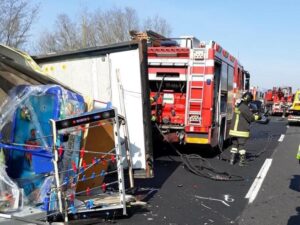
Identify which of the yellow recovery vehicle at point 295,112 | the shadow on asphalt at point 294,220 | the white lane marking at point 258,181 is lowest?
the shadow on asphalt at point 294,220

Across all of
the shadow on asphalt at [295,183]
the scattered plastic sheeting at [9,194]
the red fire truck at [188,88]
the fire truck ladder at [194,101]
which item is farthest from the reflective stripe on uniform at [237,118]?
the scattered plastic sheeting at [9,194]

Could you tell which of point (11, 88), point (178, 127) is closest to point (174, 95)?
point (178, 127)

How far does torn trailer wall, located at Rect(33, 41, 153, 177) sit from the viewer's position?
732 cm

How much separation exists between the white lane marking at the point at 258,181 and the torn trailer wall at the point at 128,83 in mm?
1746

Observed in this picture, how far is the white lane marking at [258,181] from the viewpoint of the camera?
7728mm

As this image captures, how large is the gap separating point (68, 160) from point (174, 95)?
A: 623 centimetres

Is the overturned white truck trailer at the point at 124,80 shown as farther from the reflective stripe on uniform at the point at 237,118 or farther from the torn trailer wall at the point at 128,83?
the reflective stripe on uniform at the point at 237,118

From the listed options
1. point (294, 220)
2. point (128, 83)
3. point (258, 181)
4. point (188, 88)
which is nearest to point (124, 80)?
point (128, 83)

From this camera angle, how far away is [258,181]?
9.08 meters

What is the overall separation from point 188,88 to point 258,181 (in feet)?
10.1

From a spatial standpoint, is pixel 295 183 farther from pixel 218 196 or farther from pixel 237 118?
pixel 237 118

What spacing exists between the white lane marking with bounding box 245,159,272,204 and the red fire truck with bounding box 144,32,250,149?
1.38 meters

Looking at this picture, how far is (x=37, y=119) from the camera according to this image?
609 cm

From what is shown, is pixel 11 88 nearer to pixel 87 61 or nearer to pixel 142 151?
pixel 87 61
